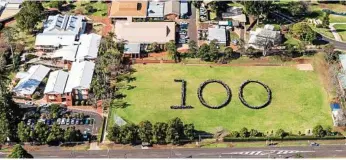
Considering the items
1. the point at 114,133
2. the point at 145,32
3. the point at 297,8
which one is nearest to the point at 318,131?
the point at 114,133

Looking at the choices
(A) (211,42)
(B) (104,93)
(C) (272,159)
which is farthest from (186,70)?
(C) (272,159)

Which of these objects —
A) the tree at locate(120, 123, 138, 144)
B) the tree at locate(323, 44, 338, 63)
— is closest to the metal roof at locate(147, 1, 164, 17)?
the tree at locate(323, 44, 338, 63)

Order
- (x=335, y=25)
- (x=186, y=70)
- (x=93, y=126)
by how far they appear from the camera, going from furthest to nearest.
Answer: (x=335, y=25) → (x=186, y=70) → (x=93, y=126)

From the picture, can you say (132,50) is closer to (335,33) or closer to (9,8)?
(9,8)

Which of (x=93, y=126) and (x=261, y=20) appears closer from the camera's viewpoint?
(x=93, y=126)

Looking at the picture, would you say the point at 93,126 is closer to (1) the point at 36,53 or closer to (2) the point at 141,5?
(1) the point at 36,53

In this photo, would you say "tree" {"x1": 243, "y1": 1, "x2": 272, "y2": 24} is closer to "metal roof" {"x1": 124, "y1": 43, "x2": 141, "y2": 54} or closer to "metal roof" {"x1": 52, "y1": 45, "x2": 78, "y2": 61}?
"metal roof" {"x1": 124, "y1": 43, "x2": 141, "y2": 54}
